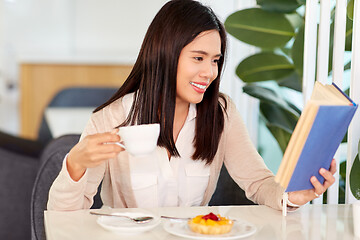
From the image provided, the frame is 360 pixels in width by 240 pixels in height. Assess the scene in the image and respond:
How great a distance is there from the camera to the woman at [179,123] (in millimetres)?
1462

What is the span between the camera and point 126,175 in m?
1.53

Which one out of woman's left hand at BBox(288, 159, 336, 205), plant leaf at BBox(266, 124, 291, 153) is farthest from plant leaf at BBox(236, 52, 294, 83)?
woman's left hand at BBox(288, 159, 336, 205)

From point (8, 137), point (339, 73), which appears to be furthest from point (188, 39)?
point (8, 137)

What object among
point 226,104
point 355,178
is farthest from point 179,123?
point 355,178

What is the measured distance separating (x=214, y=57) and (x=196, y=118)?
0.68 feet

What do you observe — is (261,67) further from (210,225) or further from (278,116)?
(210,225)

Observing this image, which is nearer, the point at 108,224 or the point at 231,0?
the point at 108,224

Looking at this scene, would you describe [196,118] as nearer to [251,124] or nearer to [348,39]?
[348,39]

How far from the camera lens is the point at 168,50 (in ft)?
4.78

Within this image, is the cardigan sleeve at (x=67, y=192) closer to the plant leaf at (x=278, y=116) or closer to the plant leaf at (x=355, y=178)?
the plant leaf at (x=355, y=178)

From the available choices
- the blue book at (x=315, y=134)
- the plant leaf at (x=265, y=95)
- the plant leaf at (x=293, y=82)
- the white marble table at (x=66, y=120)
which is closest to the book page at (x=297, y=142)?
the blue book at (x=315, y=134)

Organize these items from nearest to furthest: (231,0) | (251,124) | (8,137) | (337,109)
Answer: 1. (337,109)
2. (8,137)
3. (251,124)
4. (231,0)

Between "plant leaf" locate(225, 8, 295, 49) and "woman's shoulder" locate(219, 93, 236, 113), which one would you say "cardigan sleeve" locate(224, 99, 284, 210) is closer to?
"woman's shoulder" locate(219, 93, 236, 113)

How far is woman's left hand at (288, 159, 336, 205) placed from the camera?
121 cm
